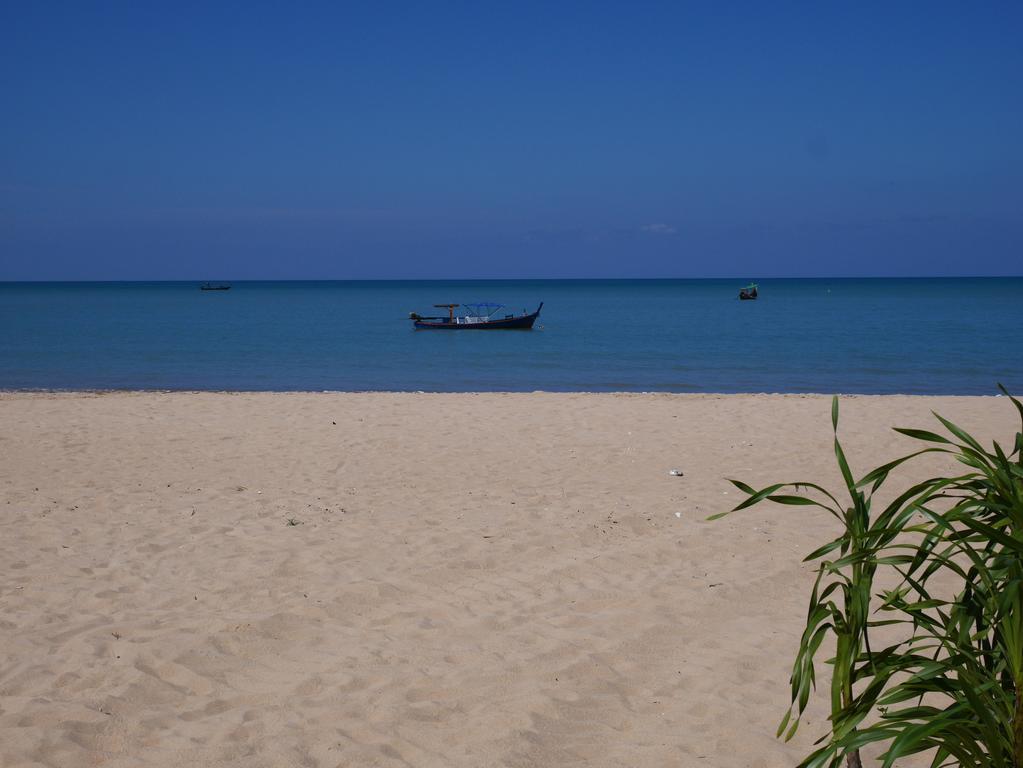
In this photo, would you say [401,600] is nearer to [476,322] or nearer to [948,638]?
[948,638]

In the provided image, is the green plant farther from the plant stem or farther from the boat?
the boat

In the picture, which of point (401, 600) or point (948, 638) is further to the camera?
point (401, 600)

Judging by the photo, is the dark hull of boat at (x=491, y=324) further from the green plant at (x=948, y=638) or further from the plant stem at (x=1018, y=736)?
the plant stem at (x=1018, y=736)

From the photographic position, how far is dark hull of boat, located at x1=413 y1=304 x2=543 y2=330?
145 feet

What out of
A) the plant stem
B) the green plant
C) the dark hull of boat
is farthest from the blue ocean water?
the plant stem

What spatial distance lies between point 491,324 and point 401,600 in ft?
130

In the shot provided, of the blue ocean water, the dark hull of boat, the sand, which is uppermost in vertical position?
the dark hull of boat

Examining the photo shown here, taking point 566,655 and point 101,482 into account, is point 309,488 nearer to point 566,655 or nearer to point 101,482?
point 101,482

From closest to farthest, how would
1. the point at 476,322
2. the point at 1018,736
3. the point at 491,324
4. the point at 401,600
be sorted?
the point at 1018,736 → the point at 401,600 → the point at 476,322 → the point at 491,324

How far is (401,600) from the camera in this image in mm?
5559

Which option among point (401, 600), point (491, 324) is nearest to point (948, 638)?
point (401, 600)

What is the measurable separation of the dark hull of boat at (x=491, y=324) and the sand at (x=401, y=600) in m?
33.0

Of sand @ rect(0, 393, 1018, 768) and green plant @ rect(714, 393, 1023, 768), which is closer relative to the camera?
green plant @ rect(714, 393, 1023, 768)

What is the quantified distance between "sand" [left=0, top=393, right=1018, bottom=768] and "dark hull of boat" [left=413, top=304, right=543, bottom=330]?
108ft
